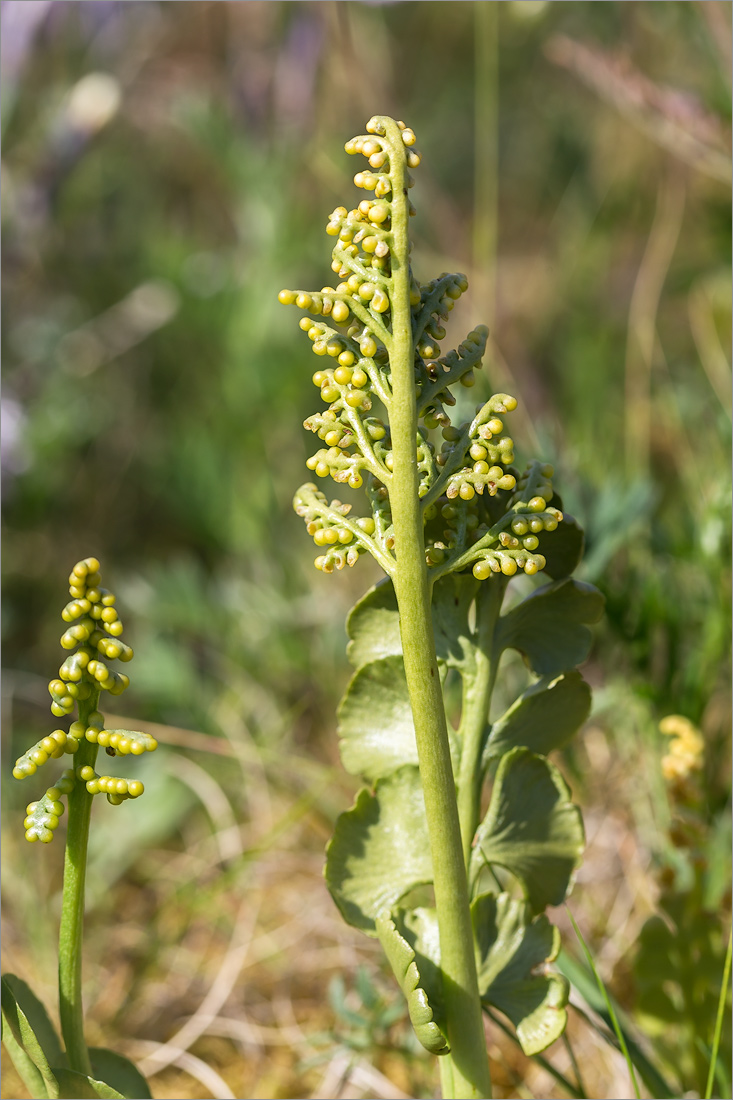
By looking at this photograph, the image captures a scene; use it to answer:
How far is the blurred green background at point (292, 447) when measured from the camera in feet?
2.93

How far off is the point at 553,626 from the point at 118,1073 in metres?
0.33

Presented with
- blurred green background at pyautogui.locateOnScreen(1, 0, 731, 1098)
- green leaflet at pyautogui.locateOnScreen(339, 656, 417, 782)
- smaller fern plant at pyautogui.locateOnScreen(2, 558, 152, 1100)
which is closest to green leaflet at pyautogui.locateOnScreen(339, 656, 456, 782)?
green leaflet at pyautogui.locateOnScreen(339, 656, 417, 782)

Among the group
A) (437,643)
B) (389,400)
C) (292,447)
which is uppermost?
(292,447)

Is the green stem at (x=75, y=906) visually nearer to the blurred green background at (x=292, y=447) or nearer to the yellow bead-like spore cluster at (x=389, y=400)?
the yellow bead-like spore cluster at (x=389, y=400)

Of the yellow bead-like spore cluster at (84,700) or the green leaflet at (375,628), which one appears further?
the green leaflet at (375,628)

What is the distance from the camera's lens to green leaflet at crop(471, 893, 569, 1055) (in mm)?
509

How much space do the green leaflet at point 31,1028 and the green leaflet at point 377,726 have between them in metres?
0.20

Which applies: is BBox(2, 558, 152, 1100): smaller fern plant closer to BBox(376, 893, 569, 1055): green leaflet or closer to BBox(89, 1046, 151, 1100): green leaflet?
BBox(89, 1046, 151, 1100): green leaflet

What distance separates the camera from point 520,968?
0.54 meters

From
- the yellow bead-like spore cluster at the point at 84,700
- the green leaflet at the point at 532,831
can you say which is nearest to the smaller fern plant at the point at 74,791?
the yellow bead-like spore cluster at the point at 84,700

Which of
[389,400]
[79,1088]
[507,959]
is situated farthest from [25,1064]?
[389,400]

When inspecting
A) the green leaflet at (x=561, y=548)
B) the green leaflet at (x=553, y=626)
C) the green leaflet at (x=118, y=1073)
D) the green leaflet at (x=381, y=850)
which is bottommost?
the green leaflet at (x=118, y=1073)

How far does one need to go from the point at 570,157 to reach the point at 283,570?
109 cm

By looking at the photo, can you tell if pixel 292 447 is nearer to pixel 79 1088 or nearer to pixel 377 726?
pixel 377 726
